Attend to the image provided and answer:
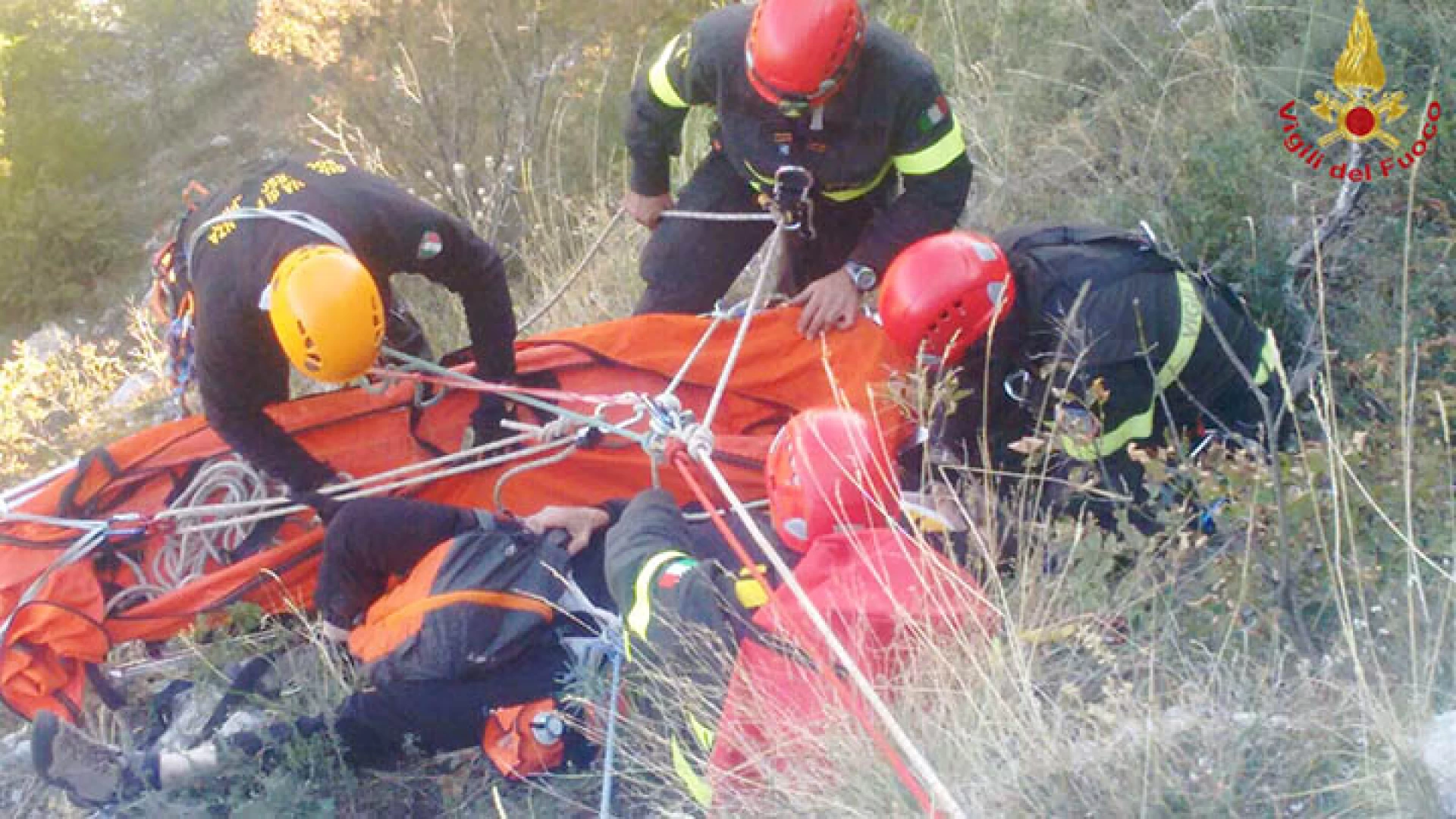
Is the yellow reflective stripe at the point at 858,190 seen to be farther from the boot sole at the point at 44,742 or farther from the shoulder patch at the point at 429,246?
the boot sole at the point at 44,742

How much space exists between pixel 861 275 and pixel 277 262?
171 cm

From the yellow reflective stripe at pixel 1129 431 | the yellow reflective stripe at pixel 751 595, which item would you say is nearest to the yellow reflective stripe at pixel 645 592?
the yellow reflective stripe at pixel 751 595

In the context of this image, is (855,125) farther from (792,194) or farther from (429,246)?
(429,246)

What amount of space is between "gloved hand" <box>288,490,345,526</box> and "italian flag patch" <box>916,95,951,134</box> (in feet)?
6.82

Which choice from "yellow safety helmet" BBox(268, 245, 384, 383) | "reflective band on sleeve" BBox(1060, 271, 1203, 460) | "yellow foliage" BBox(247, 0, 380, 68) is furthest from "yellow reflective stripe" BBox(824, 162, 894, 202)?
"yellow foliage" BBox(247, 0, 380, 68)

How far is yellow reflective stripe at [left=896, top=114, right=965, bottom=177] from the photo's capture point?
3.51 meters

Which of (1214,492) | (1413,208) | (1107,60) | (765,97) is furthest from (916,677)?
(1107,60)

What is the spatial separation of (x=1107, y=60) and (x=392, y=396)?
3172 mm

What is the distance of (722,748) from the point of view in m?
2.10

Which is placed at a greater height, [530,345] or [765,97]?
[765,97]

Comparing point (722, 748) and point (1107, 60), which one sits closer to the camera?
point (722, 748)

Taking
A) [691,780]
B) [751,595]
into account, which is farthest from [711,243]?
[691,780]

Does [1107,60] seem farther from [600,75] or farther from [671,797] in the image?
[600,75]

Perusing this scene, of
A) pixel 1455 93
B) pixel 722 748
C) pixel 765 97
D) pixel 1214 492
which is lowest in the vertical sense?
pixel 722 748
